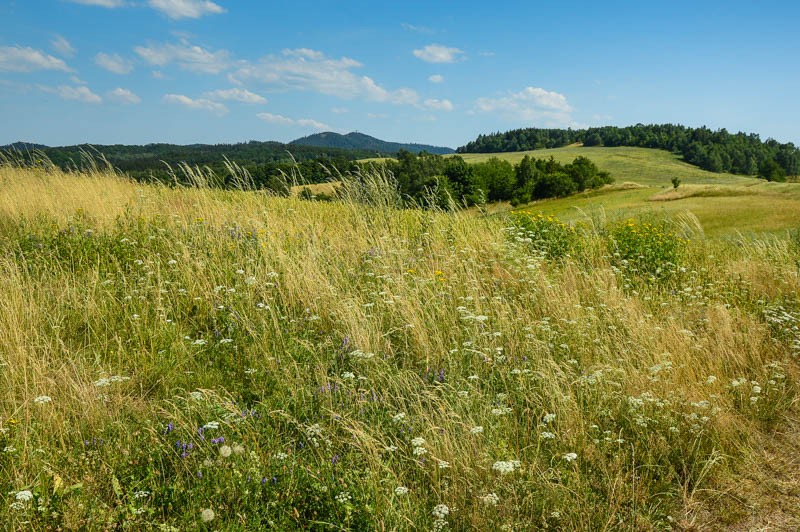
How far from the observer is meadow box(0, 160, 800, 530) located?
8.42 feet

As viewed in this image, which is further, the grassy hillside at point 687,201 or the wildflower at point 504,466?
the grassy hillside at point 687,201

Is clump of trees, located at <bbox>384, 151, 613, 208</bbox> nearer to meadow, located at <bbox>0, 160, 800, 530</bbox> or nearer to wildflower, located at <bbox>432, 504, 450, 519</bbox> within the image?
meadow, located at <bbox>0, 160, 800, 530</bbox>

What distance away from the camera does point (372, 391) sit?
3.43m

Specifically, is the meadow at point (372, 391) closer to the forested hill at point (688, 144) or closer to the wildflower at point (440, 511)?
the wildflower at point (440, 511)

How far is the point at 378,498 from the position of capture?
249 cm

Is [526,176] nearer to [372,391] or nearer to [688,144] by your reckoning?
[688,144]

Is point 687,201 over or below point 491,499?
over

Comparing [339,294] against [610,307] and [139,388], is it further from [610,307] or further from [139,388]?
[610,307]

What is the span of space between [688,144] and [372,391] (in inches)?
5867

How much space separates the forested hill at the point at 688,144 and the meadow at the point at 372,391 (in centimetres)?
13237

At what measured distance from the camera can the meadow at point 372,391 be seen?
101 inches

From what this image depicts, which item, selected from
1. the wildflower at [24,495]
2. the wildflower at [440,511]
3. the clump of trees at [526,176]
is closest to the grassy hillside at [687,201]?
the wildflower at [440,511]

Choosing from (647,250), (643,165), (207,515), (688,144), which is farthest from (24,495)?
(688,144)

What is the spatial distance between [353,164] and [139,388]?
24.3 feet
